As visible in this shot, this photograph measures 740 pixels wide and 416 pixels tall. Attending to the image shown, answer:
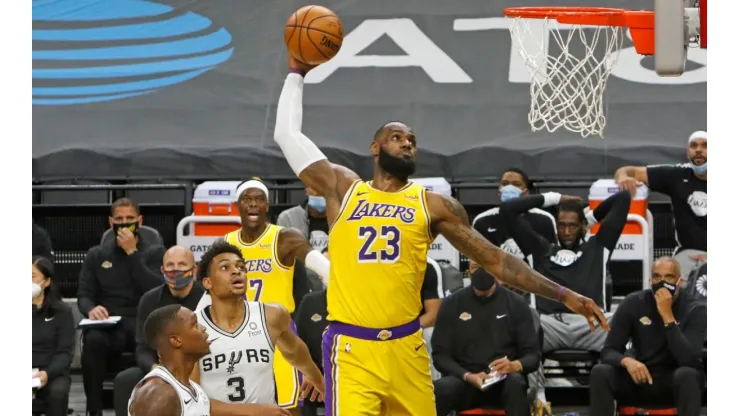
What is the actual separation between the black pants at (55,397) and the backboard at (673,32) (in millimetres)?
5694

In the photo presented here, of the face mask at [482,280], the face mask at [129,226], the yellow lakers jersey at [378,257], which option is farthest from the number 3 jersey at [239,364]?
the face mask at [129,226]

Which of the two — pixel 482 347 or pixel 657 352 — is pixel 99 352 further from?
pixel 657 352

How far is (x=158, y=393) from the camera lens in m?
5.14

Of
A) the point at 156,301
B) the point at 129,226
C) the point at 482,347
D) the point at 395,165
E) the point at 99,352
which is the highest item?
the point at 395,165

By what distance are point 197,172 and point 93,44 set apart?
89.5 inches

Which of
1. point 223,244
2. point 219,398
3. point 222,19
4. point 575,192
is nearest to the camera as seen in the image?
point 219,398

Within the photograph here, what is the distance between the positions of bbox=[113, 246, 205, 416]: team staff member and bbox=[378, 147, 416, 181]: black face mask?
110 inches

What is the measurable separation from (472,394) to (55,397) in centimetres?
299

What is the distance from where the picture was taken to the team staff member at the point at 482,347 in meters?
8.47

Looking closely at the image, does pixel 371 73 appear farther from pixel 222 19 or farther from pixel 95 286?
pixel 95 286

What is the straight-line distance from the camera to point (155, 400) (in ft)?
16.8

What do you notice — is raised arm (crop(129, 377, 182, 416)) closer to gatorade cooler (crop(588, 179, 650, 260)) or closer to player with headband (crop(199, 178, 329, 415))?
player with headband (crop(199, 178, 329, 415))

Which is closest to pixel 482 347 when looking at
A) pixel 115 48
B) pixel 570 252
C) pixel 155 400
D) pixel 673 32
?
pixel 570 252
